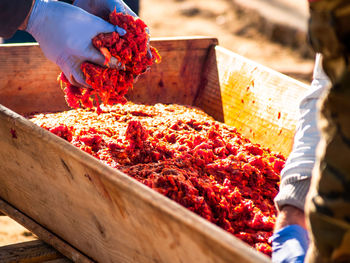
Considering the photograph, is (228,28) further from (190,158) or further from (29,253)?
(29,253)

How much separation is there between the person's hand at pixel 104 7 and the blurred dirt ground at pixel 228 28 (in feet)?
14.6

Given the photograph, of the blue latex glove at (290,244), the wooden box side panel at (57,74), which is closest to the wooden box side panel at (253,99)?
the wooden box side panel at (57,74)

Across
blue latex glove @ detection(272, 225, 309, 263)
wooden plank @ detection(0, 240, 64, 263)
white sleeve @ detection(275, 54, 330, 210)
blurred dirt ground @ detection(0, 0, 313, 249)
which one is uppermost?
white sleeve @ detection(275, 54, 330, 210)

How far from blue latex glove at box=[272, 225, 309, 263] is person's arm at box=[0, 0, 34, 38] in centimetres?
190

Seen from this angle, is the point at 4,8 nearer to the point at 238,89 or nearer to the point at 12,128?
the point at 12,128

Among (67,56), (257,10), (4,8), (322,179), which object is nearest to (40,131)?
(67,56)

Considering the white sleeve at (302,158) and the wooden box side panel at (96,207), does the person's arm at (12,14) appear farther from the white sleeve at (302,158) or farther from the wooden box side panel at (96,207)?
the white sleeve at (302,158)

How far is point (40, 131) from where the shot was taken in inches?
85.4

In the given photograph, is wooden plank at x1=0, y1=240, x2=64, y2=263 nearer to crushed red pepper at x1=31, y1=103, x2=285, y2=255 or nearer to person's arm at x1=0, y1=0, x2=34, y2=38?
crushed red pepper at x1=31, y1=103, x2=285, y2=255

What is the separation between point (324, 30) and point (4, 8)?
2024mm

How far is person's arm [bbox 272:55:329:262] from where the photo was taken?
1.75 meters

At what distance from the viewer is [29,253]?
8.15ft

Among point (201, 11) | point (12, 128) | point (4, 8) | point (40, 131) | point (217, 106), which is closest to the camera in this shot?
point (40, 131)

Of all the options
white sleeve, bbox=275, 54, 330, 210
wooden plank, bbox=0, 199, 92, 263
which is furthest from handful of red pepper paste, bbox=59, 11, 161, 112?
white sleeve, bbox=275, 54, 330, 210
